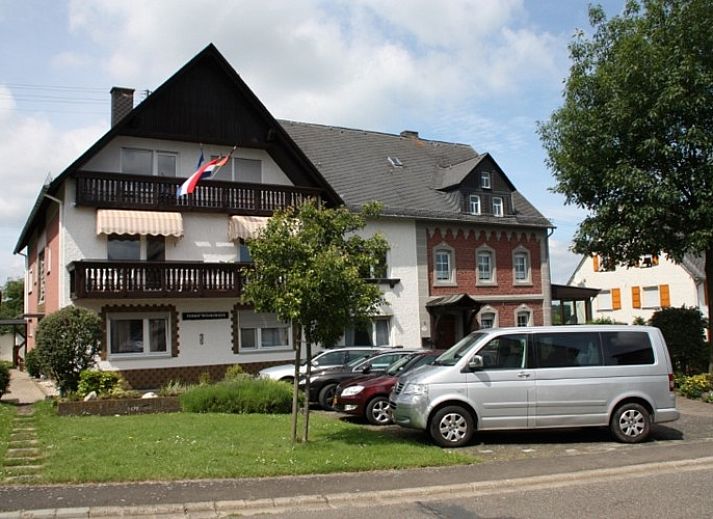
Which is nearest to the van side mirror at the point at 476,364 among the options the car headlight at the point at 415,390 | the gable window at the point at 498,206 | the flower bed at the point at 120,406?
the car headlight at the point at 415,390

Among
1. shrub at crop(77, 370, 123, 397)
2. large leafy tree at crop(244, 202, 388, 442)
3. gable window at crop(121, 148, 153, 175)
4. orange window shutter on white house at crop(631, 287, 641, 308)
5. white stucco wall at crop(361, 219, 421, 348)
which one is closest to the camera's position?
large leafy tree at crop(244, 202, 388, 442)

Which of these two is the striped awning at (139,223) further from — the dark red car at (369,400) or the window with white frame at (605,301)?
the window with white frame at (605,301)

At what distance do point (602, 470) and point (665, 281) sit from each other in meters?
35.0

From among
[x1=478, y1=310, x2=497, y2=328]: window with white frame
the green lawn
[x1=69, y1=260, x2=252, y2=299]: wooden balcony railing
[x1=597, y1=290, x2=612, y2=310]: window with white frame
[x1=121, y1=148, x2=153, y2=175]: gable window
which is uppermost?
[x1=121, y1=148, x2=153, y2=175]: gable window

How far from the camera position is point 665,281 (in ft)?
134

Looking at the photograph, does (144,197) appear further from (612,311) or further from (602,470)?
(612,311)

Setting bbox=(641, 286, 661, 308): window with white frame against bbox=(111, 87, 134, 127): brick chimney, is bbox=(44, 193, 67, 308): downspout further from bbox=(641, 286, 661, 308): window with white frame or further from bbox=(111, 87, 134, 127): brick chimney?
bbox=(641, 286, 661, 308): window with white frame

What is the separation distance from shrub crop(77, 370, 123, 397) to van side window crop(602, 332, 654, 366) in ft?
36.4

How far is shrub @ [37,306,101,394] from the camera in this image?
16.0 m

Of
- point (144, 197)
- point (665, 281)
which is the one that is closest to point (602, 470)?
point (144, 197)

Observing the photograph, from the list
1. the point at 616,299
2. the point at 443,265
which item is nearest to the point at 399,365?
the point at 443,265

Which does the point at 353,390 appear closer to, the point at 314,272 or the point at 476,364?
the point at 476,364

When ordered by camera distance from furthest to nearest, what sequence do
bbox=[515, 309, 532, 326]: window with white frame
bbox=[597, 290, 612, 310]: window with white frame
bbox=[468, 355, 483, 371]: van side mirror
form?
bbox=[597, 290, 612, 310]: window with white frame
bbox=[515, 309, 532, 326]: window with white frame
bbox=[468, 355, 483, 371]: van side mirror

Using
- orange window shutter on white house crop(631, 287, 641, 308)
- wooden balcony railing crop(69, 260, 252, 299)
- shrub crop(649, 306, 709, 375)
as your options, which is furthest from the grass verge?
orange window shutter on white house crop(631, 287, 641, 308)
